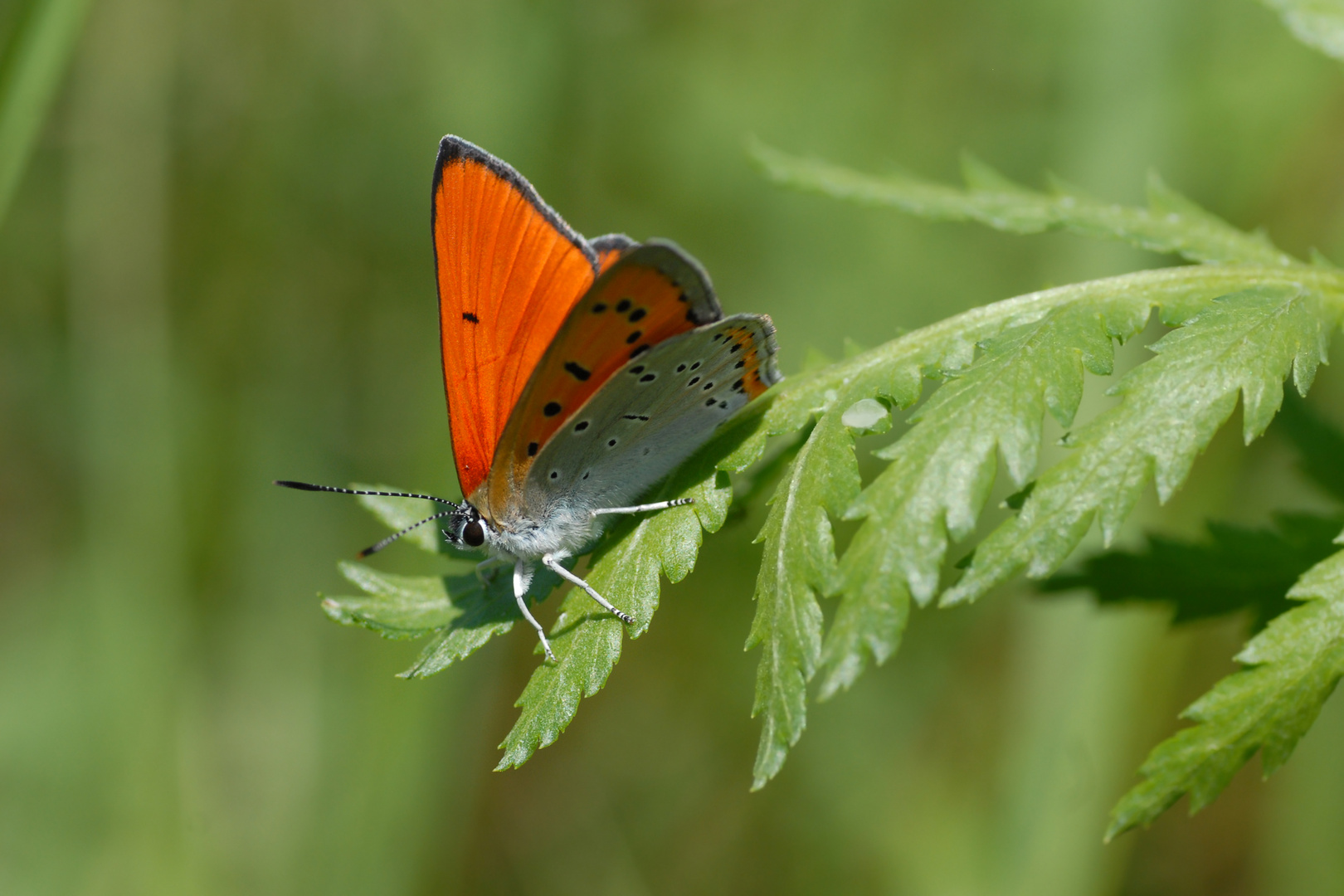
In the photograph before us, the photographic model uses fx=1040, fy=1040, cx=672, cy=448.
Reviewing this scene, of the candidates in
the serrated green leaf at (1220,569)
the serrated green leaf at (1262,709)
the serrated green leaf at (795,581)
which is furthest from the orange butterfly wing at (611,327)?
the serrated green leaf at (1262,709)

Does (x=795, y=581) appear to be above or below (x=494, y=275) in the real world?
below

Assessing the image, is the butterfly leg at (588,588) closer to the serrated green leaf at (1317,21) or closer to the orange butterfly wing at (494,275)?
the orange butterfly wing at (494,275)

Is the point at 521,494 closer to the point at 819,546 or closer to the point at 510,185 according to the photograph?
the point at 510,185

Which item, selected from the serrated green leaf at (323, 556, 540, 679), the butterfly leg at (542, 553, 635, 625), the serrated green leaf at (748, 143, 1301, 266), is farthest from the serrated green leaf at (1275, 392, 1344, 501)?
the serrated green leaf at (323, 556, 540, 679)

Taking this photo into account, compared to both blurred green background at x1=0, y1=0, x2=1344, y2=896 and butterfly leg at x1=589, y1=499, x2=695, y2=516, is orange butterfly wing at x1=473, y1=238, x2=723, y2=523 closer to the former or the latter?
butterfly leg at x1=589, y1=499, x2=695, y2=516

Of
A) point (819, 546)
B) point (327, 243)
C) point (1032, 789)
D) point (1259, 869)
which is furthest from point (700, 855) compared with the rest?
point (327, 243)

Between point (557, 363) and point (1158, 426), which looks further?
point (557, 363)

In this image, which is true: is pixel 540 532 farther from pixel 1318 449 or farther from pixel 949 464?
pixel 1318 449

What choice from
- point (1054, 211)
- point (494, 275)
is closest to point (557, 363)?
point (494, 275)
